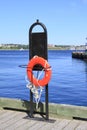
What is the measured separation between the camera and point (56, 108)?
753 centimetres

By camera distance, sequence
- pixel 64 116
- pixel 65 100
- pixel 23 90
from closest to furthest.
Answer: pixel 64 116
pixel 65 100
pixel 23 90

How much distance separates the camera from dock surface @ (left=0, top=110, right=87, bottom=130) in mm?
6755

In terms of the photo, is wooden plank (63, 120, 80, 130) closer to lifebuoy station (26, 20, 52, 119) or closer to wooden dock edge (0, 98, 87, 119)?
wooden dock edge (0, 98, 87, 119)

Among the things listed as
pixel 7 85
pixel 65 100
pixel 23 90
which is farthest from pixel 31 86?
pixel 7 85

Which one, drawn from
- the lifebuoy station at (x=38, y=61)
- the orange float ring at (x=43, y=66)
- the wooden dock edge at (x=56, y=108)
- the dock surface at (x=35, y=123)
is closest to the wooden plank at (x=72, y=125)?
the dock surface at (x=35, y=123)

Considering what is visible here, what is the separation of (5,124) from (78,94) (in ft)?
50.4

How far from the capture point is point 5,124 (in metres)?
6.97

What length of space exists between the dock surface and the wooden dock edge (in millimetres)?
131

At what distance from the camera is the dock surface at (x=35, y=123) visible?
6755 mm

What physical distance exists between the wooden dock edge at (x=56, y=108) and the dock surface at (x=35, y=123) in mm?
131

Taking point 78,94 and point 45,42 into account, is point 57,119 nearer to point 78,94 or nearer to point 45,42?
point 45,42

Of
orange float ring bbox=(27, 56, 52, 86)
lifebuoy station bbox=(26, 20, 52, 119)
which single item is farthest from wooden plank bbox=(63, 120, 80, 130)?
orange float ring bbox=(27, 56, 52, 86)

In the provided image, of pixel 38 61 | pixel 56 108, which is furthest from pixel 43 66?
pixel 56 108

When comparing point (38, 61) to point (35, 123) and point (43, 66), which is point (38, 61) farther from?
point (35, 123)
